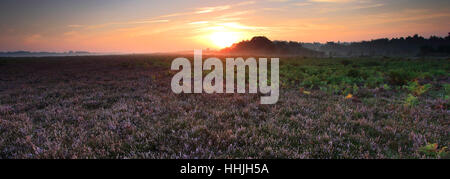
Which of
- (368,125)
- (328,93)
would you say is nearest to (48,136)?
(368,125)

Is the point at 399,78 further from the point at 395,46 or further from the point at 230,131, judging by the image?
the point at 395,46

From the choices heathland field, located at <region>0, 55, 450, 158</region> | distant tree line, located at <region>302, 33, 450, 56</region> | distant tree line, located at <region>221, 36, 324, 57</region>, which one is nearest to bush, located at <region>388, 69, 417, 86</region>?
heathland field, located at <region>0, 55, 450, 158</region>

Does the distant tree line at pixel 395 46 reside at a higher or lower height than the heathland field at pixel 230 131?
higher

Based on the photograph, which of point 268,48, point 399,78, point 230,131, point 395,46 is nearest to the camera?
point 230,131

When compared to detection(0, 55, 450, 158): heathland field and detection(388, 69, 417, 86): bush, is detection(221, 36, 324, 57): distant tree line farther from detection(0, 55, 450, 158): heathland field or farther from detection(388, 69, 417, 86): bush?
detection(0, 55, 450, 158): heathland field

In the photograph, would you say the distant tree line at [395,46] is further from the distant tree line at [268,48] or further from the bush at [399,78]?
the bush at [399,78]

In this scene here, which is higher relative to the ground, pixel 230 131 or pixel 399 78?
pixel 399 78

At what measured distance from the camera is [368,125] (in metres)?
5.10

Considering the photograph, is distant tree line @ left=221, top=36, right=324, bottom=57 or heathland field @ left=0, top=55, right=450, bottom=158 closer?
heathland field @ left=0, top=55, right=450, bottom=158

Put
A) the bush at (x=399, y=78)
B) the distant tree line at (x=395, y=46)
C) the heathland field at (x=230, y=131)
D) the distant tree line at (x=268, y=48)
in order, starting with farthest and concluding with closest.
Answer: the distant tree line at (x=268, y=48) → the distant tree line at (x=395, y=46) → the bush at (x=399, y=78) → the heathland field at (x=230, y=131)

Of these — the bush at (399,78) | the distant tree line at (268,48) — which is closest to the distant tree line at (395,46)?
the distant tree line at (268,48)

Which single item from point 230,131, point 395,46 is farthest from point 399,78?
point 395,46
